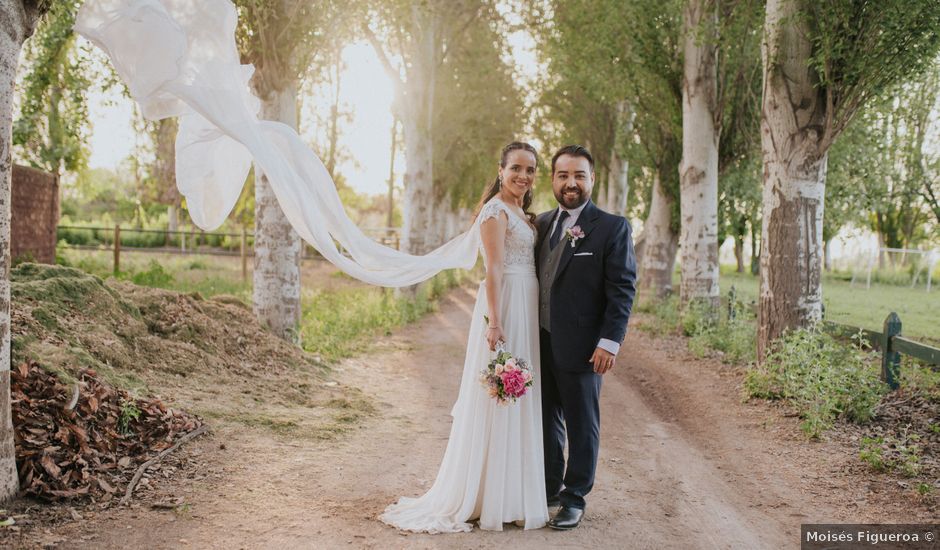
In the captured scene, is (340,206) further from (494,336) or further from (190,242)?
(190,242)

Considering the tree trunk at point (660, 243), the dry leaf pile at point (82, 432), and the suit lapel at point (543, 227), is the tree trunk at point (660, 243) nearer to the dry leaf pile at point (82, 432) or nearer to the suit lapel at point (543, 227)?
the suit lapel at point (543, 227)

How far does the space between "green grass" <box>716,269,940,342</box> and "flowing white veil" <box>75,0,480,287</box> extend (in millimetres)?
8344

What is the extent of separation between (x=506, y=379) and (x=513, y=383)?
5 cm

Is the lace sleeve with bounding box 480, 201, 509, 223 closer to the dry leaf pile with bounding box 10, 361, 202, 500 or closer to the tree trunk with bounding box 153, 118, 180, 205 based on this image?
the dry leaf pile with bounding box 10, 361, 202, 500

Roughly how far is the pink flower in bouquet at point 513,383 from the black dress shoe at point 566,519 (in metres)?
0.88

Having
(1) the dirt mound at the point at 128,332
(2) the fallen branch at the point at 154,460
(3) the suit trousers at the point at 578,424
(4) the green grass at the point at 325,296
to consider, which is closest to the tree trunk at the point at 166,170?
(4) the green grass at the point at 325,296

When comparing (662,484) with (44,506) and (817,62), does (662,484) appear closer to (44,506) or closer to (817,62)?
(44,506)

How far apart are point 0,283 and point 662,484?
484cm

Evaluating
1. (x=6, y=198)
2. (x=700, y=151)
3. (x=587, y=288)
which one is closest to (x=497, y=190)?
(x=587, y=288)

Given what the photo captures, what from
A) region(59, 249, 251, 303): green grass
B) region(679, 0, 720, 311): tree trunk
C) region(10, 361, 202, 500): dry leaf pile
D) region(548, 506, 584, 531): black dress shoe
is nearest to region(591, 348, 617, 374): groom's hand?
region(548, 506, 584, 531): black dress shoe

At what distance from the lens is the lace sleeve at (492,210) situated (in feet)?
15.4

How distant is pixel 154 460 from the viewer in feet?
17.1

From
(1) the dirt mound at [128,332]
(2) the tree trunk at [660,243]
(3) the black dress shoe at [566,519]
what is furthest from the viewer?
(2) the tree trunk at [660,243]

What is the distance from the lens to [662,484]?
18.7ft
